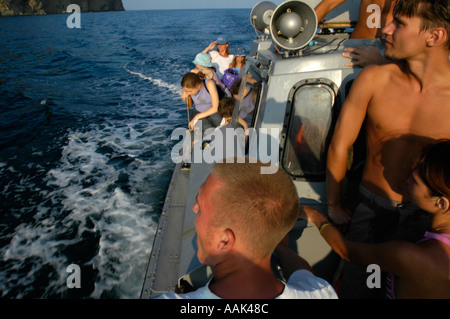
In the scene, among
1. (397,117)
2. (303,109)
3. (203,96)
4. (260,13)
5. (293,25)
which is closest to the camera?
(397,117)

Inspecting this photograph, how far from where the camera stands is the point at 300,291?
41.5 inches

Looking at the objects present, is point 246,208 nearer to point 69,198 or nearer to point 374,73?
point 374,73

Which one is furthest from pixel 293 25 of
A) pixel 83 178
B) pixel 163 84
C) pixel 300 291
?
pixel 163 84

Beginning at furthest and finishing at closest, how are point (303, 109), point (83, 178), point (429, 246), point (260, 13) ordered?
point (83, 178) → point (260, 13) → point (303, 109) → point (429, 246)

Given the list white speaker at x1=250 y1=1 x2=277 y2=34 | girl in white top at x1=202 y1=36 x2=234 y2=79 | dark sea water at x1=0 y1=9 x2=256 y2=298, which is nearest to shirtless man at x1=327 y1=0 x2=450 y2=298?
white speaker at x1=250 y1=1 x2=277 y2=34

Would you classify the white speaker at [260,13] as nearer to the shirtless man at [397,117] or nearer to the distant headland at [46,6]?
the shirtless man at [397,117]

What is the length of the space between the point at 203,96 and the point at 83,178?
10.2 feet

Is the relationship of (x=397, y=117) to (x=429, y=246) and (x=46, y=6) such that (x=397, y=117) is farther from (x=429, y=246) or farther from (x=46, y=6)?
(x=46, y=6)

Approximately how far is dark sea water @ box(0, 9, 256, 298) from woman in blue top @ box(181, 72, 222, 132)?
1588 mm

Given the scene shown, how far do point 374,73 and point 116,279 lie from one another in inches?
135

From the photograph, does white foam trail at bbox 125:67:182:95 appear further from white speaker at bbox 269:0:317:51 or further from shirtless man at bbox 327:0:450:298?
shirtless man at bbox 327:0:450:298

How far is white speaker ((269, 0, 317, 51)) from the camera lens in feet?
6.20

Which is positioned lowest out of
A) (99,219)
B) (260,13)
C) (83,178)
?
(99,219)

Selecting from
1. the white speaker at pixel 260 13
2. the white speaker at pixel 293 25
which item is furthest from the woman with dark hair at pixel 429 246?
the white speaker at pixel 260 13
